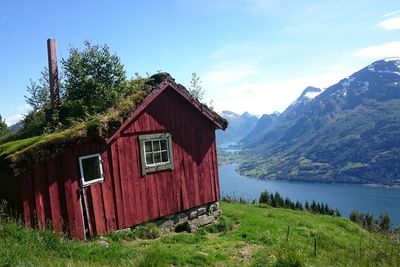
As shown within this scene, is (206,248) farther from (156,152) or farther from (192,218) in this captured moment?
(156,152)

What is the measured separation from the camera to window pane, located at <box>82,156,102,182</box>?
14328mm

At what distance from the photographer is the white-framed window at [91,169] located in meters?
14.2

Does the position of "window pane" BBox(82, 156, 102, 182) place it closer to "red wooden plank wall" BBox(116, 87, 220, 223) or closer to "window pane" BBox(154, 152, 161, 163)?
"red wooden plank wall" BBox(116, 87, 220, 223)

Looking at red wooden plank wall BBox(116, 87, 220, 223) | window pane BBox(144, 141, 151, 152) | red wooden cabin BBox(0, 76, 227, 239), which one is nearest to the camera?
red wooden cabin BBox(0, 76, 227, 239)

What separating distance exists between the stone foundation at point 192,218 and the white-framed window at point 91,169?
3361 millimetres

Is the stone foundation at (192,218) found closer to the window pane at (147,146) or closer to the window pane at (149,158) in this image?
the window pane at (149,158)

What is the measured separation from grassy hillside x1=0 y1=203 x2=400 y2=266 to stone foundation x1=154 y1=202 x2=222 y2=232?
0.59 metres

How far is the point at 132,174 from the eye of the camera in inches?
623

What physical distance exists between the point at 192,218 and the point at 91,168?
17.9 feet

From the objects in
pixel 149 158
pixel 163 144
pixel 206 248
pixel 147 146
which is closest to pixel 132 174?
pixel 149 158

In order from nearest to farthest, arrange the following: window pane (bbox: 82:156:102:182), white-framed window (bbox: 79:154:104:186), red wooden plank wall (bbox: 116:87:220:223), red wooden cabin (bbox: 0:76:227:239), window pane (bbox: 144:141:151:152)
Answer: red wooden cabin (bbox: 0:76:227:239)
white-framed window (bbox: 79:154:104:186)
window pane (bbox: 82:156:102:182)
red wooden plank wall (bbox: 116:87:220:223)
window pane (bbox: 144:141:151:152)

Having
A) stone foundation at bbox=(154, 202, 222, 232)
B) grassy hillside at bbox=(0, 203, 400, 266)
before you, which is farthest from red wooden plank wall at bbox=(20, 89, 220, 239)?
grassy hillside at bbox=(0, 203, 400, 266)

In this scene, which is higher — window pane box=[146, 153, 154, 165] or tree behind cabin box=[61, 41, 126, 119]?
tree behind cabin box=[61, 41, 126, 119]

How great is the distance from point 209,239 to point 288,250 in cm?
672
